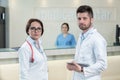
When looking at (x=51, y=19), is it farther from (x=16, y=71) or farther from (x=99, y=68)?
(x=99, y=68)

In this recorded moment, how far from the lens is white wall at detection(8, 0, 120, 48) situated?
592 centimetres

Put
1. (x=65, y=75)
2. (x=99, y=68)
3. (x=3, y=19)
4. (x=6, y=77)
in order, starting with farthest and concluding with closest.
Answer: (x=3, y=19)
(x=65, y=75)
(x=6, y=77)
(x=99, y=68)

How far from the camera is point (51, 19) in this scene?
235 inches

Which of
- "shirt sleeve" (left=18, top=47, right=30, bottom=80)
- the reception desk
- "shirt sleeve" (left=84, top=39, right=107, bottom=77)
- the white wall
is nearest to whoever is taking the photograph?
"shirt sleeve" (left=84, top=39, right=107, bottom=77)

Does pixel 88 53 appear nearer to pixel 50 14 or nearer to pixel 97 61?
pixel 97 61

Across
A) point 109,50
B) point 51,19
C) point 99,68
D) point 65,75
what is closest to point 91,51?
point 99,68

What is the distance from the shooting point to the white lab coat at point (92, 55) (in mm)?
1668

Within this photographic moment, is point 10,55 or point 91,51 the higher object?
point 91,51

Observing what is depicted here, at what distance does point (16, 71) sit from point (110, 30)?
3.72 m

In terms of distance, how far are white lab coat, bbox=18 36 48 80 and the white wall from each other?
144 inches

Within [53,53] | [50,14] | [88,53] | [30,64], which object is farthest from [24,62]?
[50,14]

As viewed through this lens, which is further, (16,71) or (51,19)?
(51,19)

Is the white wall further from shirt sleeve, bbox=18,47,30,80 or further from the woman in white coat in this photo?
shirt sleeve, bbox=18,47,30,80

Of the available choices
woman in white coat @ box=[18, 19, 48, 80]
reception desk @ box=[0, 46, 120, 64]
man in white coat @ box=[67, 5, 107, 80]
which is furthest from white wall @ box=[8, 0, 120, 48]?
man in white coat @ box=[67, 5, 107, 80]
